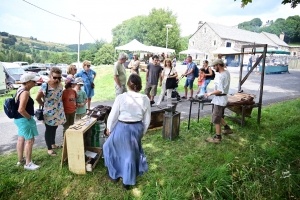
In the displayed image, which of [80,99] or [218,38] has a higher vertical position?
[218,38]

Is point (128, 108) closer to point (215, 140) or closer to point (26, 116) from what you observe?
point (26, 116)

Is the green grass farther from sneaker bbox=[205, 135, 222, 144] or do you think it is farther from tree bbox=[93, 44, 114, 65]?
tree bbox=[93, 44, 114, 65]

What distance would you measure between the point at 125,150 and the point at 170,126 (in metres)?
2.01

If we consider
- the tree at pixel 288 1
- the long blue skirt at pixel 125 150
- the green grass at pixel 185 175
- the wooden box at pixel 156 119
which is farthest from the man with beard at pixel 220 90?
the long blue skirt at pixel 125 150

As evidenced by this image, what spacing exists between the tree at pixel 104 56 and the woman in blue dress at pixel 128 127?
206 ft

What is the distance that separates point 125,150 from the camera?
3043 millimetres

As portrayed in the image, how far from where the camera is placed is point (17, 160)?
3830 millimetres

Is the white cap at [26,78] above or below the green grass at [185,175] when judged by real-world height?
above

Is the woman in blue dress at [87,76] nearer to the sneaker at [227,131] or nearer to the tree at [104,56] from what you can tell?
the sneaker at [227,131]

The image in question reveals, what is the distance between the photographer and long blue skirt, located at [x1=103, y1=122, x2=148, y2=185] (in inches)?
118

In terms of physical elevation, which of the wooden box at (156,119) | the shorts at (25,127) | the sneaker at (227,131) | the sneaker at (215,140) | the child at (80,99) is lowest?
the sneaker at (215,140)

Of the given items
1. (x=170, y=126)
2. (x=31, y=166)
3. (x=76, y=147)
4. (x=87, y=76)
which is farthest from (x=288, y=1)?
(x=31, y=166)

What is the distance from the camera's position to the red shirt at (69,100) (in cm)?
418

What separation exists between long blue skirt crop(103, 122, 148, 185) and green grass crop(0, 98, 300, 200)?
11.6 inches
